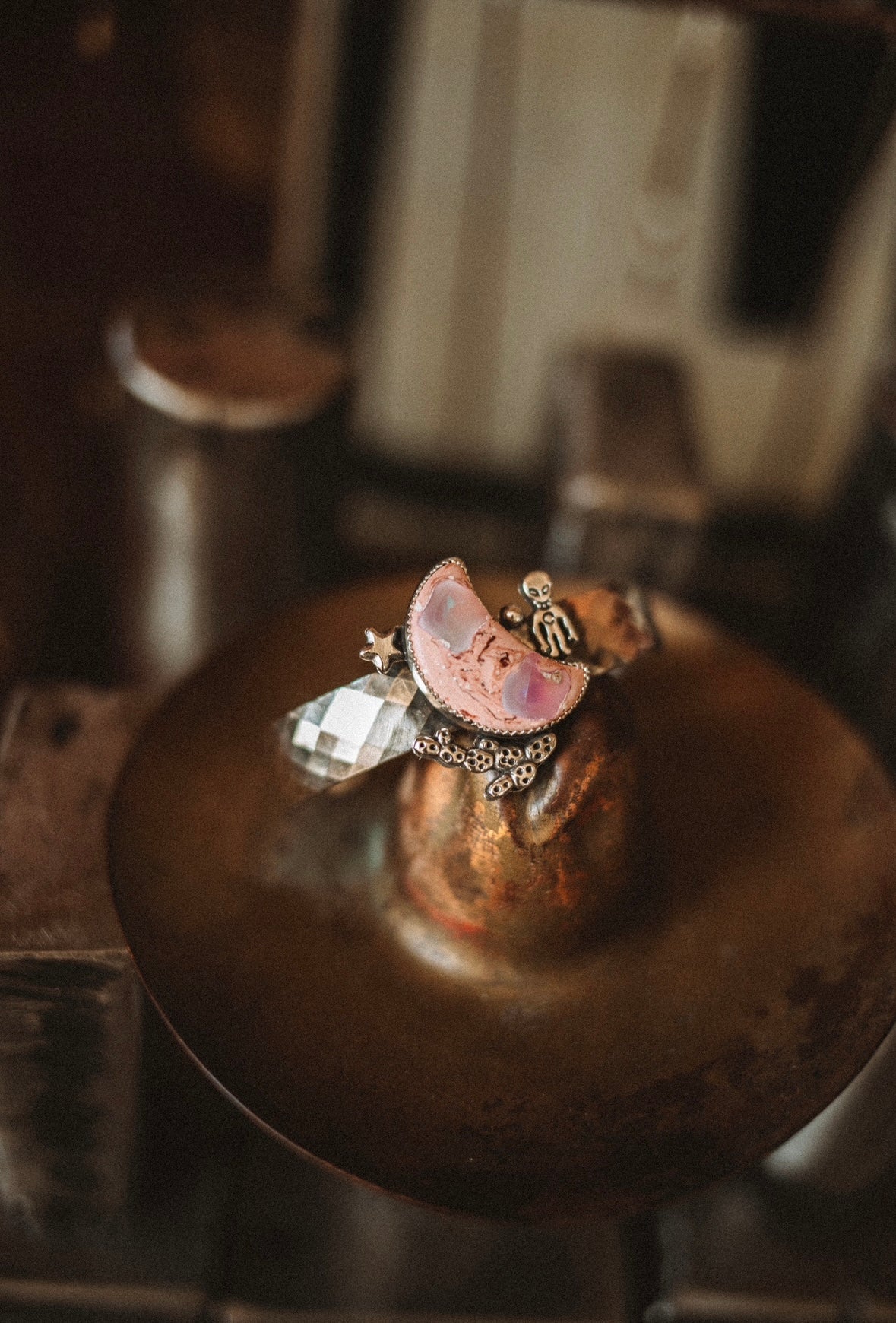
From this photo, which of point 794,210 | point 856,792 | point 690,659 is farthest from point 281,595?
point 794,210

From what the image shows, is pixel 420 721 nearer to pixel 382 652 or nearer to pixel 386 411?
pixel 382 652

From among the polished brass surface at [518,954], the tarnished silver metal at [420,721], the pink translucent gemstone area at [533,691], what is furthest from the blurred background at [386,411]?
the pink translucent gemstone area at [533,691]

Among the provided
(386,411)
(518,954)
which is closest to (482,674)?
(518,954)

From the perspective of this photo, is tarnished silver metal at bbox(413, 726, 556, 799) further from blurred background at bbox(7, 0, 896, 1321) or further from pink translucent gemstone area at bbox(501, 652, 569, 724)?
blurred background at bbox(7, 0, 896, 1321)

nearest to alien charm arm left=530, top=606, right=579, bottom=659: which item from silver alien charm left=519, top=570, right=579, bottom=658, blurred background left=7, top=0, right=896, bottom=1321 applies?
silver alien charm left=519, top=570, right=579, bottom=658

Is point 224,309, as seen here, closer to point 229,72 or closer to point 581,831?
point 229,72

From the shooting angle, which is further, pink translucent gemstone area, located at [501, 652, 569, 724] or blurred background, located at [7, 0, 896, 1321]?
blurred background, located at [7, 0, 896, 1321]

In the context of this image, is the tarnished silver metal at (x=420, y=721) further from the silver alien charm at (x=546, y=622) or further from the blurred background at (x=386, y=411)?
the blurred background at (x=386, y=411)
